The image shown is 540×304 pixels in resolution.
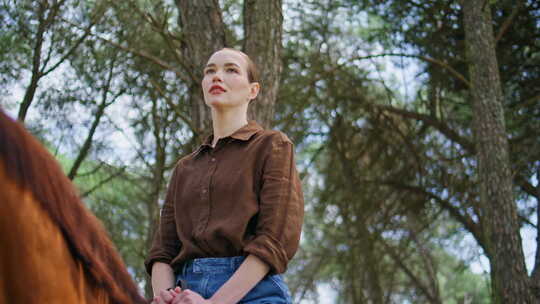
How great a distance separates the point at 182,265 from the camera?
2.18 metres

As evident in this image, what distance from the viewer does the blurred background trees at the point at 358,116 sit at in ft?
21.0

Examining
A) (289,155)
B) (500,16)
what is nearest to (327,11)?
(500,16)

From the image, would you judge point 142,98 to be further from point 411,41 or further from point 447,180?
point 447,180

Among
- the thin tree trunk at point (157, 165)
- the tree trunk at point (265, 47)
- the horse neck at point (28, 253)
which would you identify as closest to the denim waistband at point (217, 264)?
the horse neck at point (28, 253)

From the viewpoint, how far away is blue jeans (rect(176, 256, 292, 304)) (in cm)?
196

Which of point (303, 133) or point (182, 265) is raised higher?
point (303, 133)

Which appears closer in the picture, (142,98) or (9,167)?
(9,167)

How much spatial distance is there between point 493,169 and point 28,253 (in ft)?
19.4

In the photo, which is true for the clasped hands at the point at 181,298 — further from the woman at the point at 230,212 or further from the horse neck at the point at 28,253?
the horse neck at the point at 28,253

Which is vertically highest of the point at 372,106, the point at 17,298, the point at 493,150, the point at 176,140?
the point at 372,106

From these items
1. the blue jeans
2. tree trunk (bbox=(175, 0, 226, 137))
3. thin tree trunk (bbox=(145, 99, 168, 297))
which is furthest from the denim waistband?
thin tree trunk (bbox=(145, 99, 168, 297))

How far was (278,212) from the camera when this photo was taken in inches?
79.3

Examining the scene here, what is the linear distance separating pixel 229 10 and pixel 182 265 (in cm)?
577

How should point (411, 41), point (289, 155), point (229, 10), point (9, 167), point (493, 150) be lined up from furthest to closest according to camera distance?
point (411, 41)
point (229, 10)
point (493, 150)
point (289, 155)
point (9, 167)
